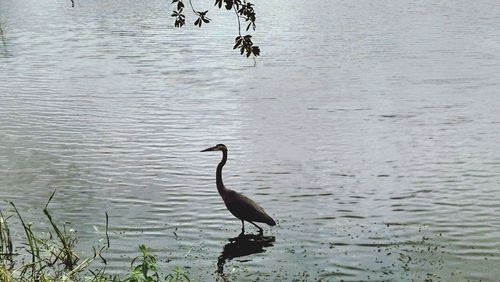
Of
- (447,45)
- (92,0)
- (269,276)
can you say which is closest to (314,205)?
(269,276)

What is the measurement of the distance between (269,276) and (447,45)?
3738 centimetres

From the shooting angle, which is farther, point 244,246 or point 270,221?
point 270,221

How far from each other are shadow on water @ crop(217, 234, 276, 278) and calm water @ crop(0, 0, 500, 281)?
0.72 feet

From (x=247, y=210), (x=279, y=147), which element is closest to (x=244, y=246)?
(x=247, y=210)

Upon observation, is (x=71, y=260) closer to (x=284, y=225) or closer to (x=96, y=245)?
(x=96, y=245)

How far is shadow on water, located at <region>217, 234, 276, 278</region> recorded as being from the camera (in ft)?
50.9

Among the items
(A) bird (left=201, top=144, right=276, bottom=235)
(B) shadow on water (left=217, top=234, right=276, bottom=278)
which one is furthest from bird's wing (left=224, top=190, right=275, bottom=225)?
(B) shadow on water (left=217, top=234, right=276, bottom=278)

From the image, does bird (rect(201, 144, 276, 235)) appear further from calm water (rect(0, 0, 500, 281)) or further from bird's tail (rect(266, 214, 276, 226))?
calm water (rect(0, 0, 500, 281))

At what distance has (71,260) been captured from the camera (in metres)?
14.6

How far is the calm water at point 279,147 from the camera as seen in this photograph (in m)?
16.2

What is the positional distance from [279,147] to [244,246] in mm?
9994

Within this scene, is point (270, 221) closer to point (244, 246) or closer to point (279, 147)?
point (244, 246)

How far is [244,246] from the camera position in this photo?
53.1ft

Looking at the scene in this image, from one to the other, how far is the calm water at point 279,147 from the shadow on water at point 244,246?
0.72ft
